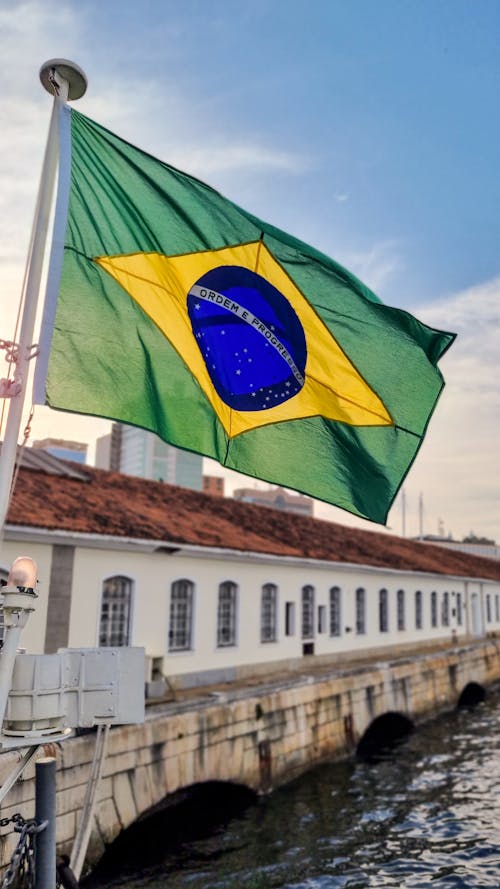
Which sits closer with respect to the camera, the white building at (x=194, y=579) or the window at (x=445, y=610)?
the white building at (x=194, y=579)

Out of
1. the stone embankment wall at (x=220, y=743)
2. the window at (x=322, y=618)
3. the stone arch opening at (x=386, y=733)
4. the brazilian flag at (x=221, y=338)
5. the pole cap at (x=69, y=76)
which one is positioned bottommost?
the stone arch opening at (x=386, y=733)

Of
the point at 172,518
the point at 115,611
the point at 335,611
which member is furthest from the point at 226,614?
the point at 335,611

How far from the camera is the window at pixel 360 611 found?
26578 mm

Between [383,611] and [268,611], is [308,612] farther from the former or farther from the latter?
[383,611]

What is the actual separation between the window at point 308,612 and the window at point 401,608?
7.73 metres

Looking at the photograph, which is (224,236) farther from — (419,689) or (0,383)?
(419,689)

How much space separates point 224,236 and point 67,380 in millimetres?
1880

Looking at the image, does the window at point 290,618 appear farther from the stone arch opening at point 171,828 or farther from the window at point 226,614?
the stone arch opening at point 171,828

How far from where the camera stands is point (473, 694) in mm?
30422

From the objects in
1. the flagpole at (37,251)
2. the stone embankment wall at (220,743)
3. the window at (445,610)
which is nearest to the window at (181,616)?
the stone embankment wall at (220,743)

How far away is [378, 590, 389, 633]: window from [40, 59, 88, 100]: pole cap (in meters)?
25.7

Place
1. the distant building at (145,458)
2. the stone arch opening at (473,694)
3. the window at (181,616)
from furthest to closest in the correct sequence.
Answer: the distant building at (145,458) < the stone arch opening at (473,694) < the window at (181,616)

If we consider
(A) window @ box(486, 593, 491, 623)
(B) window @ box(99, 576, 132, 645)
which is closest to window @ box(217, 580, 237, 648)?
(B) window @ box(99, 576, 132, 645)

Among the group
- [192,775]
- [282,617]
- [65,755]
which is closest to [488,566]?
[282,617]
